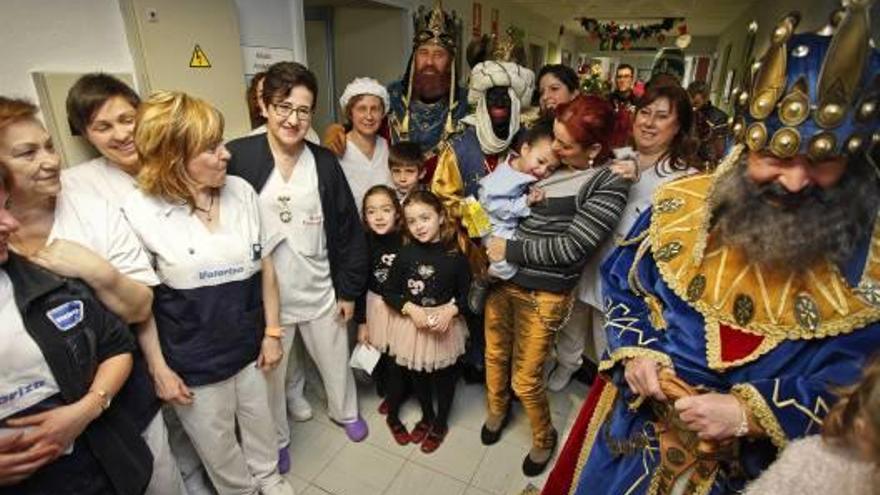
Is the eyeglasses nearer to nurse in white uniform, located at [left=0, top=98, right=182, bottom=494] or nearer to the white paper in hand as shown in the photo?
nurse in white uniform, located at [left=0, top=98, right=182, bottom=494]

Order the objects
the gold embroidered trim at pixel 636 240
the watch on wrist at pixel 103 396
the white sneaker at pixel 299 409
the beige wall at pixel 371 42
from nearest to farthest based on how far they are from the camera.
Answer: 1. the watch on wrist at pixel 103 396
2. the gold embroidered trim at pixel 636 240
3. the white sneaker at pixel 299 409
4. the beige wall at pixel 371 42

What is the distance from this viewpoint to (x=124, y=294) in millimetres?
1216

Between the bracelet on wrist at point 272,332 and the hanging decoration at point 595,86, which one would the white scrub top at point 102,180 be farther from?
the hanging decoration at point 595,86

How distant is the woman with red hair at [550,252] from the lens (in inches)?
63.7

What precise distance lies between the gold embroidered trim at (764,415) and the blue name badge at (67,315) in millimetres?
1549

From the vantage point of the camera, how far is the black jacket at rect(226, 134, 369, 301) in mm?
1757

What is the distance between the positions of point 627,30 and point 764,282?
1223cm

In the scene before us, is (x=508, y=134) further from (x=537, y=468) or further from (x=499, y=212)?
(x=537, y=468)

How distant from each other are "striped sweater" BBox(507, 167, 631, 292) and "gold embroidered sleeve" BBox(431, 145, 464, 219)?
400mm

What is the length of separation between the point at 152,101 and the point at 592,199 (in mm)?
1446

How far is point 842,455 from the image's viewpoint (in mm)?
761

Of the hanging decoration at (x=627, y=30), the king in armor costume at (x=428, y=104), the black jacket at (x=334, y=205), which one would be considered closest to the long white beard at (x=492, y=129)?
the king in armor costume at (x=428, y=104)

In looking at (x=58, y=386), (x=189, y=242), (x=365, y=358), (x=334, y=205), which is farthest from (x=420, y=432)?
(x=58, y=386)

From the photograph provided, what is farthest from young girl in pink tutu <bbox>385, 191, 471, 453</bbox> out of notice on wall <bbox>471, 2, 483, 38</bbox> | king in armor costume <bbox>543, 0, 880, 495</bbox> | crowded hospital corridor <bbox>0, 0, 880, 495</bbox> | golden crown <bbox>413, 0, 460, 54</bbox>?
notice on wall <bbox>471, 2, 483, 38</bbox>
